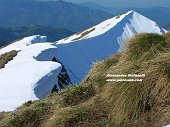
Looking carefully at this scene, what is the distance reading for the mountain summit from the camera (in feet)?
77.4

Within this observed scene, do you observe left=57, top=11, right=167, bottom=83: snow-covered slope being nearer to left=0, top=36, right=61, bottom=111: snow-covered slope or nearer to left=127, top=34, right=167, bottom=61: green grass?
left=0, top=36, right=61, bottom=111: snow-covered slope

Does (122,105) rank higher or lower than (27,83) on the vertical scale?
higher

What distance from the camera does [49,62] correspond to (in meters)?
33.1

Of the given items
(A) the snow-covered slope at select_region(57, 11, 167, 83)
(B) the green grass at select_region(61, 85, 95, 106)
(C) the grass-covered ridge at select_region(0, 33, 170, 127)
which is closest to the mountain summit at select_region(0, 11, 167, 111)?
(A) the snow-covered slope at select_region(57, 11, 167, 83)

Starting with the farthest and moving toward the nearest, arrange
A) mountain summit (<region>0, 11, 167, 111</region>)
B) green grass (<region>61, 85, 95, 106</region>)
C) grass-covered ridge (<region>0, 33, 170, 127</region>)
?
mountain summit (<region>0, 11, 167, 111</region>), green grass (<region>61, 85, 95, 106</region>), grass-covered ridge (<region>0, 33, 170, 127</region>)

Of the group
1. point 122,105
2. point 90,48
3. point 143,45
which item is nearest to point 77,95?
point 143,45

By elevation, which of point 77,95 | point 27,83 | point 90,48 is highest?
point 77,95

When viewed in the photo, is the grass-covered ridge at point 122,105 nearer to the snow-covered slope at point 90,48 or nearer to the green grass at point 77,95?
the green grass at point 77,95

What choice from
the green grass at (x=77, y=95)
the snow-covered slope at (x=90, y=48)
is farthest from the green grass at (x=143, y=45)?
the snow-covered slope at (x=90, y=48)

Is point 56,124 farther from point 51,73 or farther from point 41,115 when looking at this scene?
point 51,73

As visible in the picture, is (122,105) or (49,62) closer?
(122,105)

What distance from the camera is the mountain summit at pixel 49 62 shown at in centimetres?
2359

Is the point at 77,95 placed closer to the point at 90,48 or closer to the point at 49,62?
the point at 49,62

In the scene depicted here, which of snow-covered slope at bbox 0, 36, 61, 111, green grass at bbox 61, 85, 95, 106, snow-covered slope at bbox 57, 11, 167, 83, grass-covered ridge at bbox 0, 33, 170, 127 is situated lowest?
snow-covered slope at bbox 57, 11, 167, 83
